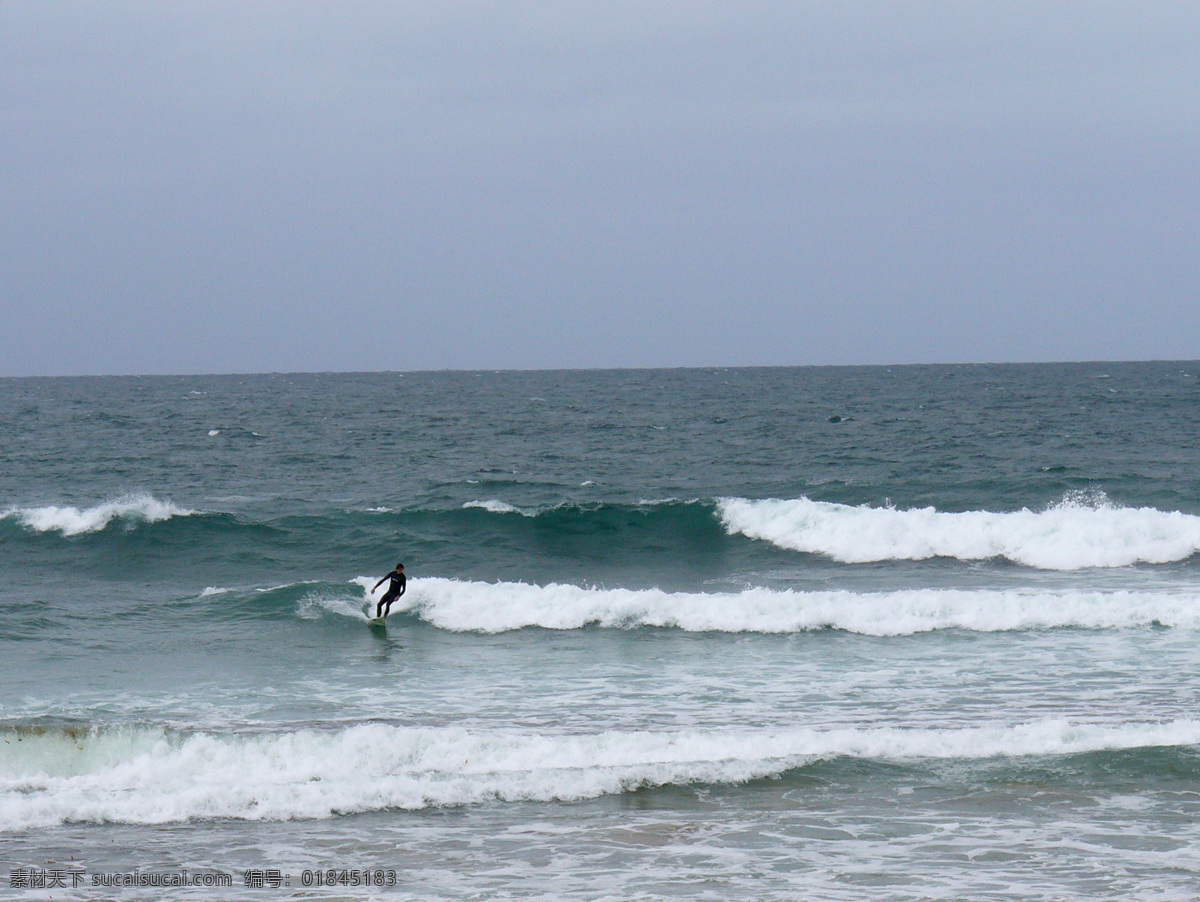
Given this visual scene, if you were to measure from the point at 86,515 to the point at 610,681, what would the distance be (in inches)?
740

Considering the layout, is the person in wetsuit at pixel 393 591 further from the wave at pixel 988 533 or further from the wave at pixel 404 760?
the wave at pixel 988 533

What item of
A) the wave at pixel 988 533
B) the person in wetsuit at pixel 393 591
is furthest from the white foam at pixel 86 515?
the wave at pixel 988 533

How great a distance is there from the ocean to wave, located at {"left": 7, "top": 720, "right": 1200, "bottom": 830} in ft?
0.14

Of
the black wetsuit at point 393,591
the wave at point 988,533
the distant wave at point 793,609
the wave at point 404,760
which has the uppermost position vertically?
the wave at point 988,533

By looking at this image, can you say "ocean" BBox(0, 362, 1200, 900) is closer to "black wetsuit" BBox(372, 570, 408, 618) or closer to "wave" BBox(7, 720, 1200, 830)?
"wave" BBox(7, 720, 1200, 830)

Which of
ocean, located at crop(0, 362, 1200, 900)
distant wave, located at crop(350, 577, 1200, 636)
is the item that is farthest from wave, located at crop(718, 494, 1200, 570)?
distant wave, located at crop(350, 577, 1200, 636)

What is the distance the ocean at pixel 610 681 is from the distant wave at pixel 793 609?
0.07 metres

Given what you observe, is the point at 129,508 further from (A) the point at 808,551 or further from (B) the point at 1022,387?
(B) the point at 1022,387

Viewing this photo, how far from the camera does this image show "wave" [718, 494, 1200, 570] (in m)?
25.0

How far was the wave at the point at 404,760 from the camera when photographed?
1081 cm

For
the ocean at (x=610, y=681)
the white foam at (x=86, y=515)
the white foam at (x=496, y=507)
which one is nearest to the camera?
the ocean at (x=610, y=681)

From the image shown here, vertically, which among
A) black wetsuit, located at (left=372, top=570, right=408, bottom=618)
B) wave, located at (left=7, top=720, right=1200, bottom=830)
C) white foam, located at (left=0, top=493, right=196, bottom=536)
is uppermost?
white foam, located at (left=0, top=493, right=196, bottom=536)

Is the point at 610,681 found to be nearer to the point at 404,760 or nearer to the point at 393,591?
the point at 404,760

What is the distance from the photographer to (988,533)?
26328 mm
